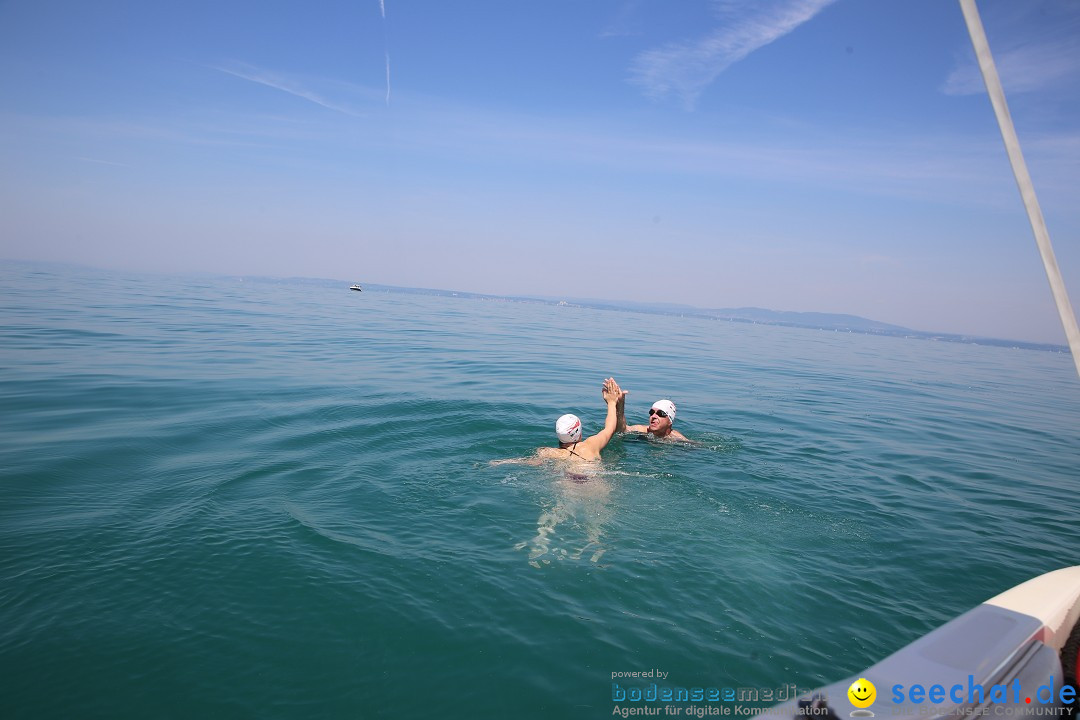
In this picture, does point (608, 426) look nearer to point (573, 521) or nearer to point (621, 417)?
point (621, 417)

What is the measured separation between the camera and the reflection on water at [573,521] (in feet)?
19.9

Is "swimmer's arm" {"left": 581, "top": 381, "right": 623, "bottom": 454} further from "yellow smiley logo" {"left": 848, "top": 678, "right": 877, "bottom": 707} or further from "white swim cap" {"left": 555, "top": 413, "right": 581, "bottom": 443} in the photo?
Result: "yellow smiley logo" {"left": 848, "top": 678, "right": 877, "bottom": 707}

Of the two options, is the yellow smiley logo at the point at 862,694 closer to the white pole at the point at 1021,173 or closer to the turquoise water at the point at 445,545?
the turquoise water at the point at 445,545

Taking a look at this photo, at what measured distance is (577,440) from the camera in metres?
8.80

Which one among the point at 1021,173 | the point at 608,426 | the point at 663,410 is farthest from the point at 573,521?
the point at 1021,173

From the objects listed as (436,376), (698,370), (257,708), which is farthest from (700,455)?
(698,370)

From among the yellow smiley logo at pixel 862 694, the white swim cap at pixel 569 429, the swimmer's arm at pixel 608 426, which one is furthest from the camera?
the swimmer's arm at pixel 608 426

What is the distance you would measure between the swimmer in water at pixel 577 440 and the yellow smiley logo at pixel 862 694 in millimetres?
5873

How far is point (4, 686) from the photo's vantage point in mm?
3789

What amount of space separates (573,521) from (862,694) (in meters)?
4.23

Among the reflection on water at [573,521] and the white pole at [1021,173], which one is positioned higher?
the white pole at [1021,173]

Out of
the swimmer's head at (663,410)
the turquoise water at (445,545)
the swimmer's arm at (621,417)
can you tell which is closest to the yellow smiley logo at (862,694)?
the turquoise water at (445,545)

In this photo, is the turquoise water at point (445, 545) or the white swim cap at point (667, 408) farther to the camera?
the white swim cap at point (667, 408)

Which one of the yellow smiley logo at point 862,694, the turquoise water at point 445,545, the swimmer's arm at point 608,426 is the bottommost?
the turquoise water at point 445,545
